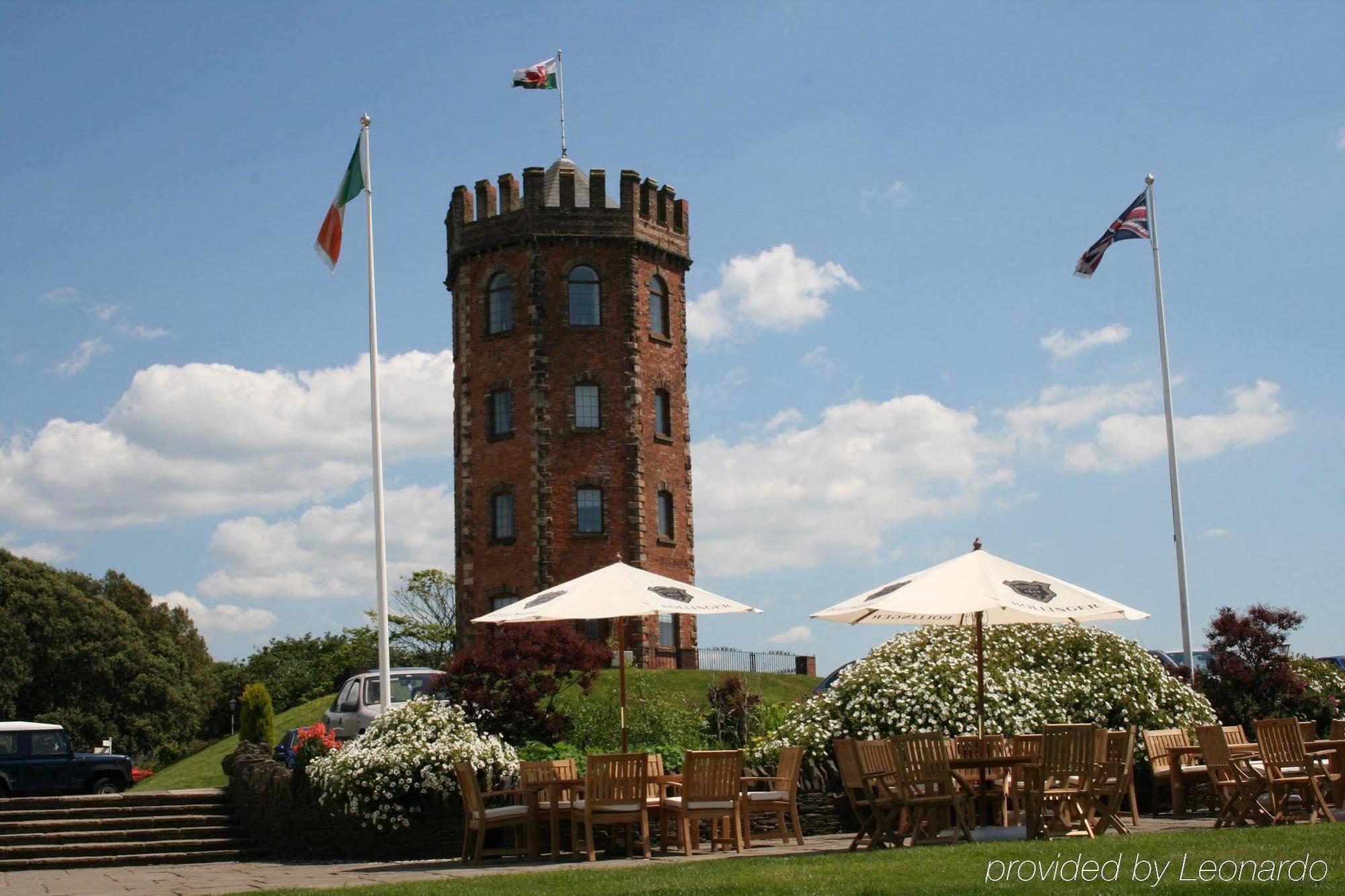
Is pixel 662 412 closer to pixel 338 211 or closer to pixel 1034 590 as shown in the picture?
pixel 338 211

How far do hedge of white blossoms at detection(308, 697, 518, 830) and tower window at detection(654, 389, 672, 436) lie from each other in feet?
80.7

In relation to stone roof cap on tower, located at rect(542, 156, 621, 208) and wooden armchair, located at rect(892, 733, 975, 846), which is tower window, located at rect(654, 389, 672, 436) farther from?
wooden armchair, located at rect(892, 733, 975, 846)

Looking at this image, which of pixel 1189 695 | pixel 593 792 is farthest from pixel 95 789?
pixel 1189 695

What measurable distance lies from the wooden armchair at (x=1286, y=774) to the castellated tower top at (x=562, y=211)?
28.7 m

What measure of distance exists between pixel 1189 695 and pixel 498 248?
26384 millimetres

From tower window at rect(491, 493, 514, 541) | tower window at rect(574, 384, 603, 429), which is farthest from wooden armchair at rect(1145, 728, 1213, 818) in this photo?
tower window at rect(491, 493, 514, 541)

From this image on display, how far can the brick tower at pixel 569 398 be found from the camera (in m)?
38.9

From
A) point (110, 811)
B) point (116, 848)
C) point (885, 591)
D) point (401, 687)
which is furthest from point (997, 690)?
point (110, 811)

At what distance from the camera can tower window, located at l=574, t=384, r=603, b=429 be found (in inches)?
1551

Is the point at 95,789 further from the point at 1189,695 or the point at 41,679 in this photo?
the point at 41,679

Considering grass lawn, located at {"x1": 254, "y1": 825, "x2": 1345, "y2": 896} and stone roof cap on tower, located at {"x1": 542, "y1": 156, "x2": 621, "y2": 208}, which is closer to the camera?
grass lawn, located at {"x1": 254, "y1": 825, "x2": 1345, "y2": 896}

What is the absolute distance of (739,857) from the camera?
1225cm

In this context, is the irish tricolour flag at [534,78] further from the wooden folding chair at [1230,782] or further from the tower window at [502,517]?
the wooden folding chair at [1230,782]

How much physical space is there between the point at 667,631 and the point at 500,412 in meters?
7.70
